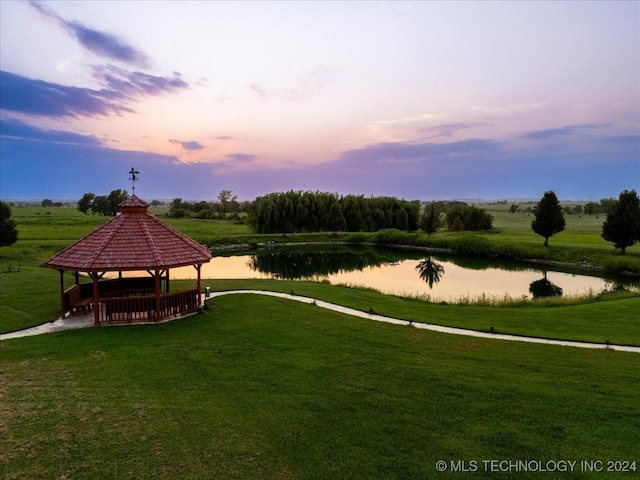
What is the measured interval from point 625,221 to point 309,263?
27.4 m

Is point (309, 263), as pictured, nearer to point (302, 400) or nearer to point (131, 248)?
point (131, 248)

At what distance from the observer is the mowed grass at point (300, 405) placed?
588 centimetres

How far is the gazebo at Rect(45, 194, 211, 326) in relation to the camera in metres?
12.7

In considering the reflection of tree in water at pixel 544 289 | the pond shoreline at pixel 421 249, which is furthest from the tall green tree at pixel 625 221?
the reflection of tree in water at pixel 544 289

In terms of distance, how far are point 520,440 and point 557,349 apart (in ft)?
17.8

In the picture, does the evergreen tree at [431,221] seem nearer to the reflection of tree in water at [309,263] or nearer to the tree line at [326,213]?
the tree line at [326,213]

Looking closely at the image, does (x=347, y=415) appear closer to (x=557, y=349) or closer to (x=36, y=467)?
(x=36, y=467)

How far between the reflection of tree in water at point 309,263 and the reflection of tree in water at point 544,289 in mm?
13701

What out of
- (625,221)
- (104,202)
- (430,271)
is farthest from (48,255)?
(104,202)

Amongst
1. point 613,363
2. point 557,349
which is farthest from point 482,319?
point 613,363

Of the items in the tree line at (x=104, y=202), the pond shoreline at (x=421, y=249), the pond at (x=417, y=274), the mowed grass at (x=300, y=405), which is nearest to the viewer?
the mowed grass at (x=300, y=405)

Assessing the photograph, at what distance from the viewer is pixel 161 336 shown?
37.5 ft

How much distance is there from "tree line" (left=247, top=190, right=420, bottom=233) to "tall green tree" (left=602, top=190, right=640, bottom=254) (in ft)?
114

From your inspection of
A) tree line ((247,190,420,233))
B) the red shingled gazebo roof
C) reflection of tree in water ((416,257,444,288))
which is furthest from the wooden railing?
tree line ((247,190,420,233))
